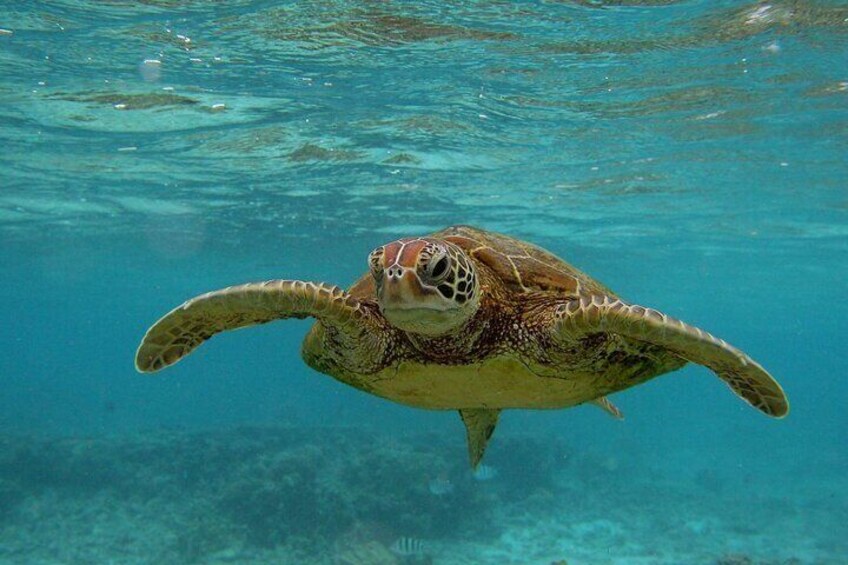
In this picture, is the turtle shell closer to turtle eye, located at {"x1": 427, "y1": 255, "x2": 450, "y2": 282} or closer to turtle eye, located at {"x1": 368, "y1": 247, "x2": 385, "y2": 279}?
turtle eye, located at {"x1": 427, "y1": 255, "x2": 450, "y2": 282}

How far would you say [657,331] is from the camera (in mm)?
3814


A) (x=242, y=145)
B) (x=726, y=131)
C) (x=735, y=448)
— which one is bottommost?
(x=735, y=448)

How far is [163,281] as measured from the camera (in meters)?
Result: 53.1

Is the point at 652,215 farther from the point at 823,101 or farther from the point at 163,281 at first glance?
the point at 163,281

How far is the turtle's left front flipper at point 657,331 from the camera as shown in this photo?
3.77 m

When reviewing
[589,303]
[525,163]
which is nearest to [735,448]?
[525,163]

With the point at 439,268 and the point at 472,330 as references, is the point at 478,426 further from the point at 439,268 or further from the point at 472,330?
the point at 439,268

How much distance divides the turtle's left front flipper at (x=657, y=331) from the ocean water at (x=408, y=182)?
667 cm

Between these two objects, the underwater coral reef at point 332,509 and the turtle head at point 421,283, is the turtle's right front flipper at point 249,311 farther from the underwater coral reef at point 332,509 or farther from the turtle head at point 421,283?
the underwater coral reef at point 332,509

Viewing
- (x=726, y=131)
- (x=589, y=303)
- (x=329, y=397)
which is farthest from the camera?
(x=329, y=397)

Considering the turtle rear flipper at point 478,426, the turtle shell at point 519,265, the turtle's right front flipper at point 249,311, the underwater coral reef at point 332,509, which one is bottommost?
the underwater coral reef at point 332,509

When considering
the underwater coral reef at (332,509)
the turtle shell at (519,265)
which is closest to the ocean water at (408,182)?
the underwater coral reef at (332,509)

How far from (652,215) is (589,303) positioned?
70.6ft

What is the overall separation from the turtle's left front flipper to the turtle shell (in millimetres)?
543
